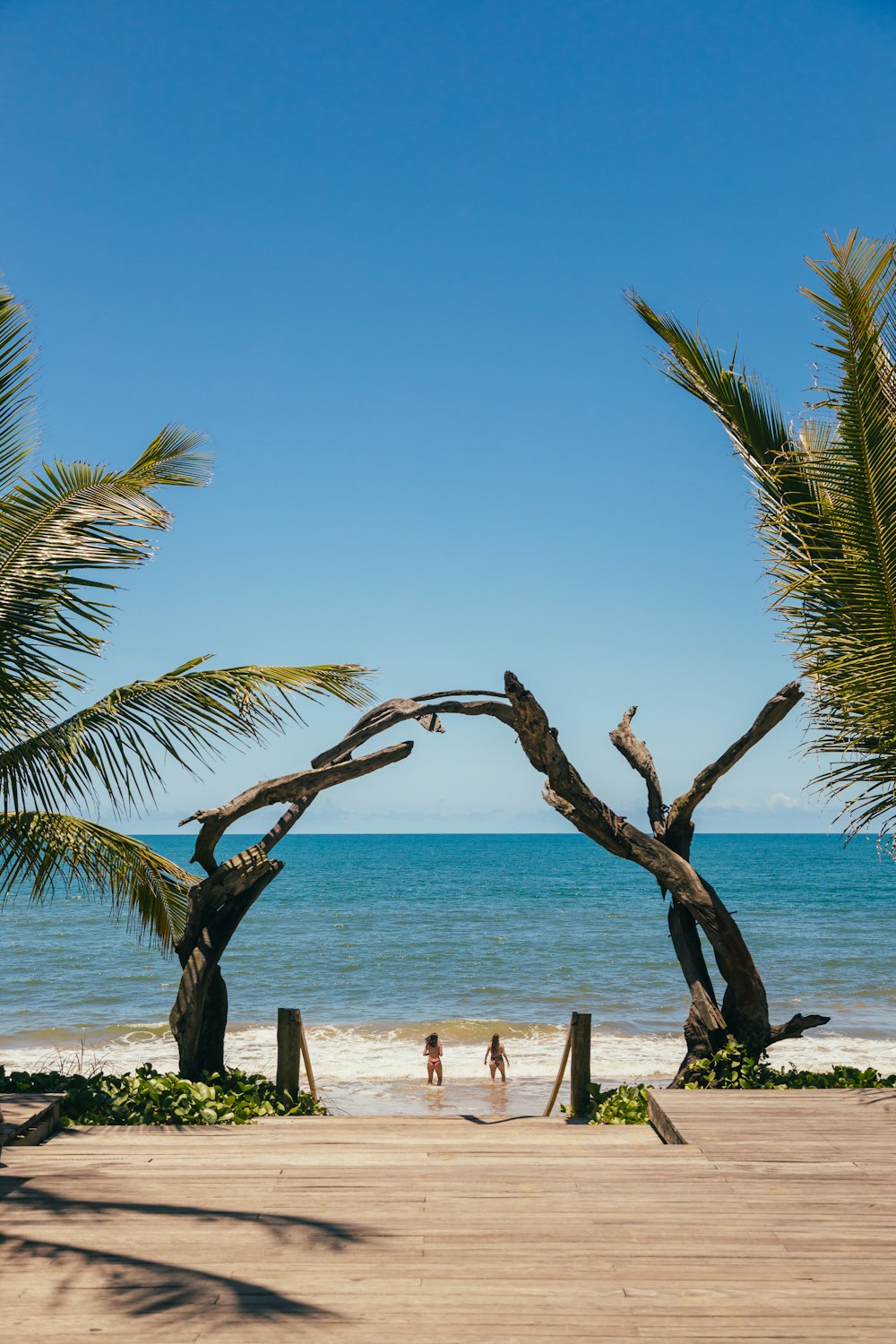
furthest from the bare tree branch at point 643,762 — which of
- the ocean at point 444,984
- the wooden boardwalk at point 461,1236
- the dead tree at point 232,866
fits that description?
the ocean at point 444,984

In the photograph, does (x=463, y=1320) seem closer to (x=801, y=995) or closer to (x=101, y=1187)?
(x=101, y=1187)

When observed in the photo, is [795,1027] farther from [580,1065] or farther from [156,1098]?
[156,1098]

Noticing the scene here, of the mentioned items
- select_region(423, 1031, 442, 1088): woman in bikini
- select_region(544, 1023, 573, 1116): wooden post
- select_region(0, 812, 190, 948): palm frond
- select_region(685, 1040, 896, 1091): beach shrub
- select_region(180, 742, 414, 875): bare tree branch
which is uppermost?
select_region(180, 742, 414, 875): bare tree branch

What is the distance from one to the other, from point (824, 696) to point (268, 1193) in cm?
515

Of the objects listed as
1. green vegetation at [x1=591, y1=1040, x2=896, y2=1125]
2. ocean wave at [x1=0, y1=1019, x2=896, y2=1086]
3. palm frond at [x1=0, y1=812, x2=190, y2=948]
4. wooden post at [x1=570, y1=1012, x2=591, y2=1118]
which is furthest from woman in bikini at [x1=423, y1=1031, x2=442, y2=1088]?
palm frond at [x1=0, y1=812, x2=190, y2=948]

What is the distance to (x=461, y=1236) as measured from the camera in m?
5.02

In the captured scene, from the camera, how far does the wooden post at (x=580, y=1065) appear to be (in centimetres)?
945

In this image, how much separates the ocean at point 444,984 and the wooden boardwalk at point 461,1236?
10102 mm

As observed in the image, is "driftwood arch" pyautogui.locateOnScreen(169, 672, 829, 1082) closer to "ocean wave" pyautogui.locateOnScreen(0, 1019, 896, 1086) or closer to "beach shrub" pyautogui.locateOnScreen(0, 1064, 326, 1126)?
"beach shrub" pyautogui.locateOnScreen(0, 1064, 326, 1126)

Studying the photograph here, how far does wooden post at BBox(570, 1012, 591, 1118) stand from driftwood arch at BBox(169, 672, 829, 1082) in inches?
37.9

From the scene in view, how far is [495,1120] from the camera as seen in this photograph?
936 cm

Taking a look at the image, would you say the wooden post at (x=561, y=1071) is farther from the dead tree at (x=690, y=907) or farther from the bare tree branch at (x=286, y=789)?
the bare tree branch at (x=286, y=789)

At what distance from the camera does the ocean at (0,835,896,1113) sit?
63.9 ft

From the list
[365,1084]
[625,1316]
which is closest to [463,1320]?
[625,1316]
